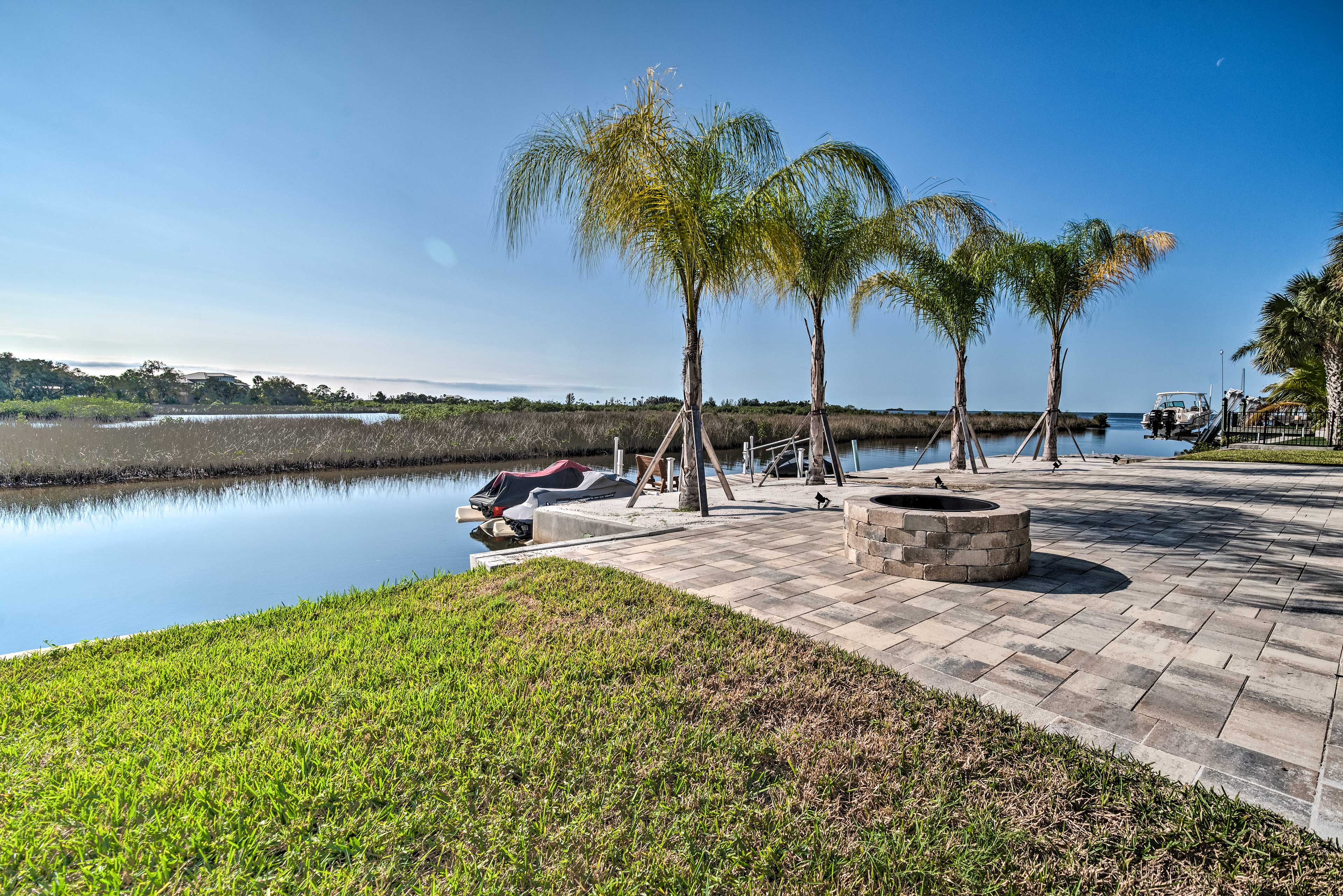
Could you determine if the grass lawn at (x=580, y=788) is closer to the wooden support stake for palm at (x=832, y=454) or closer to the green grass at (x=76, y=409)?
the wooden support stake for palm at (x=832, y=454)

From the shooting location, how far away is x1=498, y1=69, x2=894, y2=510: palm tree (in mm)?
7062

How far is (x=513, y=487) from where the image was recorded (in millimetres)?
10344

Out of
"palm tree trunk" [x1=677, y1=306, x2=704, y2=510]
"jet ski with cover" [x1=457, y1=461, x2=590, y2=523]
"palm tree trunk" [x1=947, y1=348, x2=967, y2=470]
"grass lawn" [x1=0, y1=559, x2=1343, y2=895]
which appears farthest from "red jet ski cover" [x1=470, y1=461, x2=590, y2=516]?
"palm tree trunk" [x1=947, y1=348, x2=967, y2=470]

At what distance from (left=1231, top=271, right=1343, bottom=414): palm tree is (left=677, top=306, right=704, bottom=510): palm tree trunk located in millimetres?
19697

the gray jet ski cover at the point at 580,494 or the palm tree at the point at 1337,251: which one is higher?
the palm tree at the point at 1337,251

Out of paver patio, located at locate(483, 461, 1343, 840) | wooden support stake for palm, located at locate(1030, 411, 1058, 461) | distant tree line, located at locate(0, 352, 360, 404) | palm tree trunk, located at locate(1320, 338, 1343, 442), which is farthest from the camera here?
distant tree line, located at locate(0, 352, 360, 404)

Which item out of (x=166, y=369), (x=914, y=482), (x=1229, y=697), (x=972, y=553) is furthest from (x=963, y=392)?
(x=166, y=369)

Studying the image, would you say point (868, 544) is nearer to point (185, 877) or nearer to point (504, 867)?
point (504, 867)

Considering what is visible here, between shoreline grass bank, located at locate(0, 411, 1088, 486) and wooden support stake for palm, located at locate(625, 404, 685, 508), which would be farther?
shoreline grass bank, located at locate(0, 411, 1088, 486)

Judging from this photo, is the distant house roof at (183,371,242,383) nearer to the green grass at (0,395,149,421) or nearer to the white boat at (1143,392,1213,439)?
the green grass at (0,395,149,421)

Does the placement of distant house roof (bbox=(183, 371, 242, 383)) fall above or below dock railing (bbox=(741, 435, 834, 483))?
above

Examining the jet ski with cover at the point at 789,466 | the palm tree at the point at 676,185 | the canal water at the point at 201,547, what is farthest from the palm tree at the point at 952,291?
the canal water at the point at 201,547

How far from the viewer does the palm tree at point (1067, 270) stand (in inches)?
529

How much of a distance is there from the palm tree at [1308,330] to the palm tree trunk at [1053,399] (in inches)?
326
